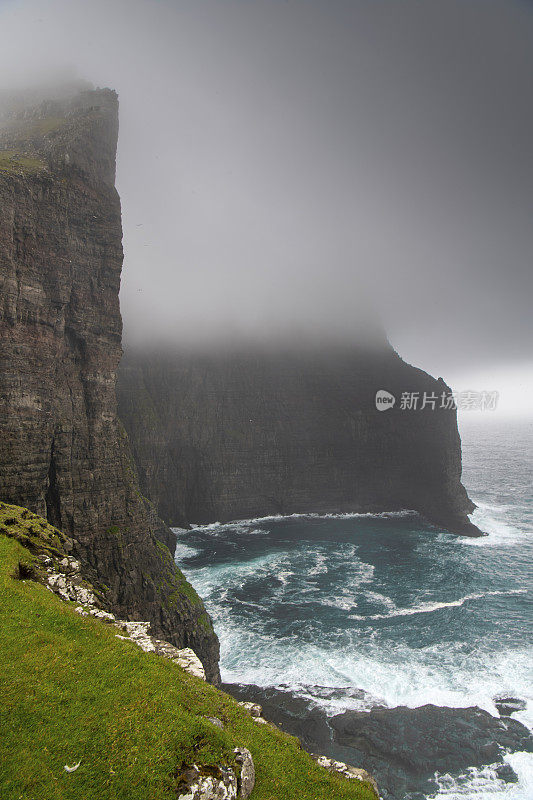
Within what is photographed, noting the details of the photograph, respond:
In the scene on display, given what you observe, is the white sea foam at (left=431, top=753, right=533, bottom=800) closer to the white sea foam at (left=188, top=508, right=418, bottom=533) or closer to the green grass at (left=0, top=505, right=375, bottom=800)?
the green grass at (left=0, top=505, right=375, bottom=800)

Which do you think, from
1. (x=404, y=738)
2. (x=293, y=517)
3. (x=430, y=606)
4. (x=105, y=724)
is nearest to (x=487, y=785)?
(x=404, y=738)

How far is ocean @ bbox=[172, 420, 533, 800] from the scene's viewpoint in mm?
32719

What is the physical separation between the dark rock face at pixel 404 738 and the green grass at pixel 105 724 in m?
20.8

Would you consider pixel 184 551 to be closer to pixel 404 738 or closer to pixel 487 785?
pixel 404 738

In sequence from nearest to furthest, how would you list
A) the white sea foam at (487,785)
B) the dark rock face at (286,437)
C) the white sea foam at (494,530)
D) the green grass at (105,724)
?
the green grass at (105,724) → the white sea foam at (487,785) → the white sea foam at (494,530) → the dark rock face at (286,437)

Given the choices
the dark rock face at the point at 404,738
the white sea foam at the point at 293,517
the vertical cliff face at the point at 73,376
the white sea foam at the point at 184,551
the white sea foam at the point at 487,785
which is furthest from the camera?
the white sea foam at the point at 293,517

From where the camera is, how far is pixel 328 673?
116 feet

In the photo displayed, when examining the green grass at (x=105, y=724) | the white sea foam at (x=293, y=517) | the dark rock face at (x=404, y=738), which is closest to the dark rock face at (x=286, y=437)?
the white sea foam at (x=293, y=517)

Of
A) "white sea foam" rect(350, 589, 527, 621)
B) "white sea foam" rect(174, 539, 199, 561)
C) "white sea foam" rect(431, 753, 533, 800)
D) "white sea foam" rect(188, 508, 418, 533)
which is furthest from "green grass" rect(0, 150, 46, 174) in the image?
"white sea foam" rect(188, 508, 418, 533)

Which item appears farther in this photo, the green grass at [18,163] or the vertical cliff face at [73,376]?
the green grass at [18,163]

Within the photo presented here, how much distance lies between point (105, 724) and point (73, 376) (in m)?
27.1

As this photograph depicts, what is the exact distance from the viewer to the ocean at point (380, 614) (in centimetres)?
3272

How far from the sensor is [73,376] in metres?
31.7

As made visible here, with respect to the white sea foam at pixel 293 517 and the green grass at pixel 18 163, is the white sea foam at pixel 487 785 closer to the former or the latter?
the green grass at pixel 18 163
